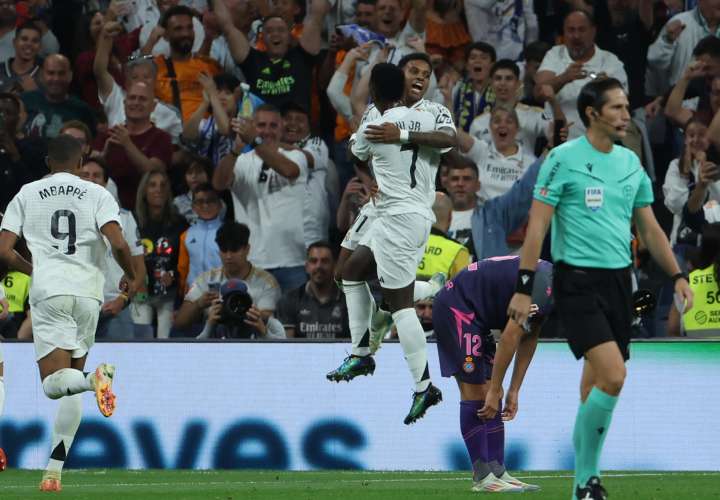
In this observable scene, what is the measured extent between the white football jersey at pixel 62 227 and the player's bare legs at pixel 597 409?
4332 mm

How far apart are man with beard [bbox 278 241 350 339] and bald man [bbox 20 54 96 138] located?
4059 millimetres

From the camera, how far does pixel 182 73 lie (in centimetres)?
1789

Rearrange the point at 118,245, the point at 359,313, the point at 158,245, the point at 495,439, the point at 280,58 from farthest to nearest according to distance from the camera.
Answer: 1. the point at 280,58
2. the point at 158,245
3. the point at 359,313
4. the point at 118,245
5. the point at 495,439

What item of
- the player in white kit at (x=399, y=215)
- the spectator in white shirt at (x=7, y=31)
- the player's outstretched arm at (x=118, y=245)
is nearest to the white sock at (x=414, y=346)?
the player in white kit at (x=399, y=215)

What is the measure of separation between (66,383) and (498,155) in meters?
6.93

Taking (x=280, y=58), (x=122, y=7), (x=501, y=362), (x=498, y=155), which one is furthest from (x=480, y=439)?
(x=122, y=7)

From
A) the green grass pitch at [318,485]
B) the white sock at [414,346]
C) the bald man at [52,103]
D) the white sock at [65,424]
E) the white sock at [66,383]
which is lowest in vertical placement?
Result: the green grass pitch at [318,485]

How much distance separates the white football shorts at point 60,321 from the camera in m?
11.1

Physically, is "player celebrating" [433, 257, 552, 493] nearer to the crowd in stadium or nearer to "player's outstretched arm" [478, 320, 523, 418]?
"player's outstretched arm" [478, 320, 523, 418]

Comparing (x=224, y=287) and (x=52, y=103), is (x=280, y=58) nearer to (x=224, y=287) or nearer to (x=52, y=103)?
(x=52, y=103)

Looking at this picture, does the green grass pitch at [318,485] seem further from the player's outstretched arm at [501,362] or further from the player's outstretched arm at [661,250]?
the player's outstretched arm at [661,250]

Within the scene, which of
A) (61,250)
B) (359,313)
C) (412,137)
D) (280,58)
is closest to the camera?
(61,250)

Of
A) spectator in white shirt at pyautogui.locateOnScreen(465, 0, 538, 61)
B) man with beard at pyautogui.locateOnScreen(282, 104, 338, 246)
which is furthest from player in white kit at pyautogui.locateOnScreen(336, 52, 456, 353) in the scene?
spectator in white shirt at pyautogui.locateOnScreen(465, 0, 538, 61)

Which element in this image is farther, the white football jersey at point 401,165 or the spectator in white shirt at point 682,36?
the spectator in white shirt at point 682,36
